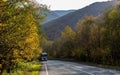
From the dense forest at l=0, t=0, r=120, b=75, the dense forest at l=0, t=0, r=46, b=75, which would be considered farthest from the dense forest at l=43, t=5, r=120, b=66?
the dense forest at l=0, t=0, r=46, b=75

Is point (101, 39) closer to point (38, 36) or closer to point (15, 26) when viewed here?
point (38, 36)

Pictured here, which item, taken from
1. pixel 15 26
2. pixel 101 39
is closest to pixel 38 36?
pixel 15 26

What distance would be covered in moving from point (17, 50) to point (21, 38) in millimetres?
975

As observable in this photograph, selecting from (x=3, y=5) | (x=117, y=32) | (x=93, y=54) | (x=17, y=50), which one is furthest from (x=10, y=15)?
(x=93, y=54)

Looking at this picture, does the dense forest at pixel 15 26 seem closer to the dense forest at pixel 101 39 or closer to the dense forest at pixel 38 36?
the dense forest at pixel 38 36

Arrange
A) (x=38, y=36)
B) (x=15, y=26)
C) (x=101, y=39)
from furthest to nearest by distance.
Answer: (x=101, y=39) < (x=38, y=36) < (x=15, y=26)

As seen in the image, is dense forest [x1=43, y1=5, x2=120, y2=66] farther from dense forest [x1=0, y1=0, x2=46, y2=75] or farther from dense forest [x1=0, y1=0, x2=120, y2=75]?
dense forest [x1=0, y1=0, x2=46, y2=75]

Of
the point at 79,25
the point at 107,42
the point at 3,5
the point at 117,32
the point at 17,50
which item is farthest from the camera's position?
the point at 79,25

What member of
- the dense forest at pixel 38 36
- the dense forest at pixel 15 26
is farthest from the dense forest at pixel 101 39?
the dense forest at pixel 15 26

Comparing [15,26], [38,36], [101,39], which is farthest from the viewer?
[101,39]

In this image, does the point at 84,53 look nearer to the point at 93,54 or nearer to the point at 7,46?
the point at 93,54

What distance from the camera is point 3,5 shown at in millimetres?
14312

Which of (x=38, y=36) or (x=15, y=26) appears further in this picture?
(x=38, y=36)

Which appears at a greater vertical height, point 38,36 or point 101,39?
point 101,39
